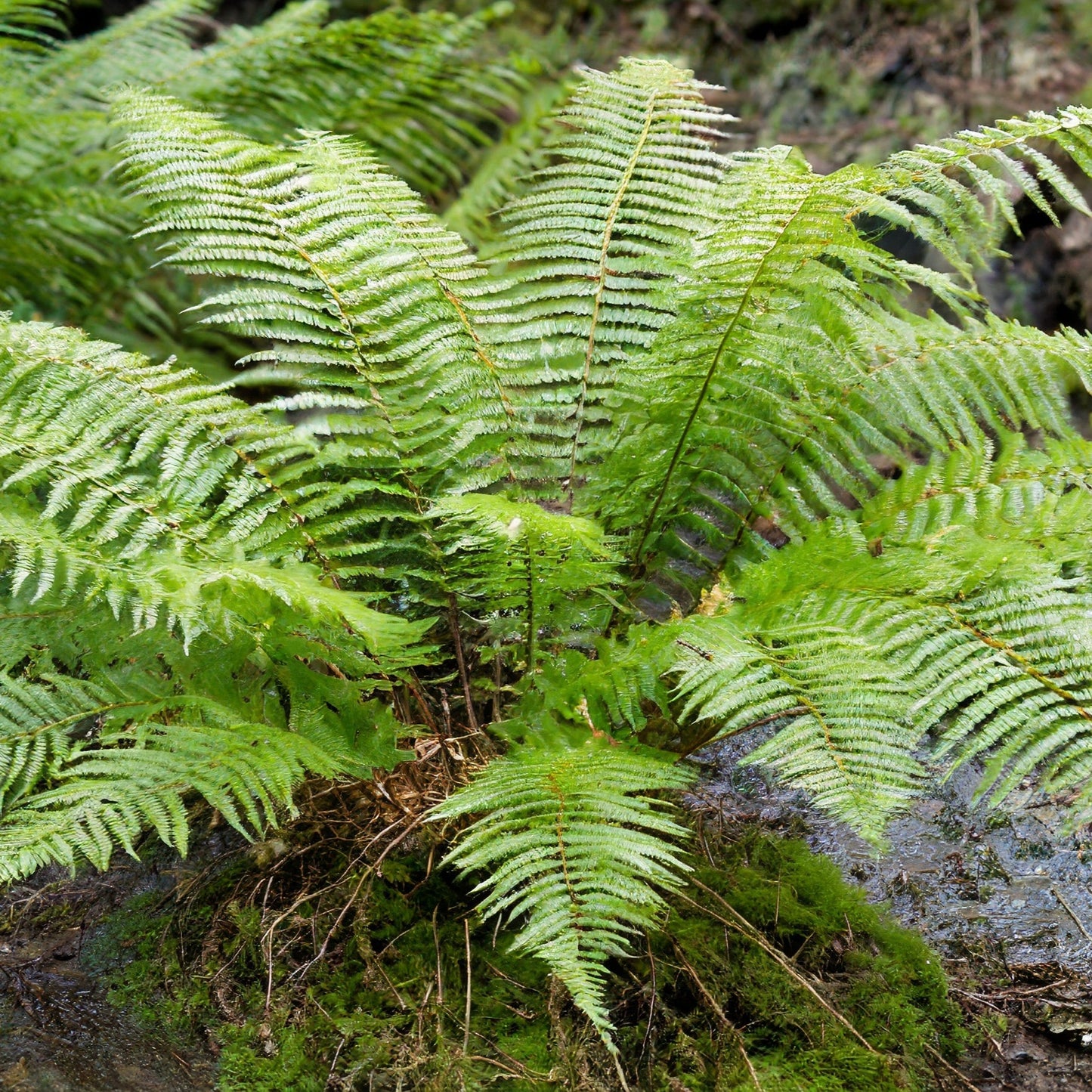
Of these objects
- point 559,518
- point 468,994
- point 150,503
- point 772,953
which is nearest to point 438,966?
point 468,994

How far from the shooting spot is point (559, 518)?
1.47 metres

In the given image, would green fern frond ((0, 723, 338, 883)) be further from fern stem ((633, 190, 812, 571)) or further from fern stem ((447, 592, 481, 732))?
fern stem ((633, 190, 812, 571))

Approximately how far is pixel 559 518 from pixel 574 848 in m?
0.47

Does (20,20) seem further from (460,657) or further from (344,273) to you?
(460,657)

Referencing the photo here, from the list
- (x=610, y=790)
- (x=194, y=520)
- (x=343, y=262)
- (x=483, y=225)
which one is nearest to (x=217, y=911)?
(x=194, y=520)

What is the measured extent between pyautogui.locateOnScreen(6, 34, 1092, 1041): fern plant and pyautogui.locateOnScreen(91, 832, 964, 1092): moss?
0.12 m

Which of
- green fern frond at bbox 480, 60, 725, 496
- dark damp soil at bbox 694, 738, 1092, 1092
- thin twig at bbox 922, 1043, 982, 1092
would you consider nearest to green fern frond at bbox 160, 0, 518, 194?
green fern frond at bbox 480, 60, 725, 496

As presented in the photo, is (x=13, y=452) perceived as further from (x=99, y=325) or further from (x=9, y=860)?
(x=99, y=325)

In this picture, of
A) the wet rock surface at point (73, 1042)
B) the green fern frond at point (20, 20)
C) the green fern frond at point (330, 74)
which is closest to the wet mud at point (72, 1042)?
the wet rock surface at point (73, 1042)

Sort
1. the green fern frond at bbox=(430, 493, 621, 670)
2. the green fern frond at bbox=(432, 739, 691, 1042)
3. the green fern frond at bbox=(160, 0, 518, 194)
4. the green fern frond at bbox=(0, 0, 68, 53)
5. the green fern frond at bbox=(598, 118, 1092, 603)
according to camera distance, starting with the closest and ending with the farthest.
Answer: the green fern frond at bbox=(432, 739, 691, 1042) < the green fern frond at bbox=(430, 493, 621, 670) < the green fern frond at bbox=(598, 118, 1092, 603) < the green fern frond at bbox=(0, 0, 68, 53) < the green fern frond at bbox=(160, 0, 518, 194)

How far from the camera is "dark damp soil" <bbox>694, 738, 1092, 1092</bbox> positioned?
161 centimetres

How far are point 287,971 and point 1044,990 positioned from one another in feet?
4.18

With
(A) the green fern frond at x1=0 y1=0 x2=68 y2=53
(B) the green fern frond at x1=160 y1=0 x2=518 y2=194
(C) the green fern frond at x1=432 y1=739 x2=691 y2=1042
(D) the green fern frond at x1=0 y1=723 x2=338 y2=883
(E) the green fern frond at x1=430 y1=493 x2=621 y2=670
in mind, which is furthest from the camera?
(B) the green fern frond at x1=160 y1=0 x2=518 y2=194

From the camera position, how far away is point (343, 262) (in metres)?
1.78
